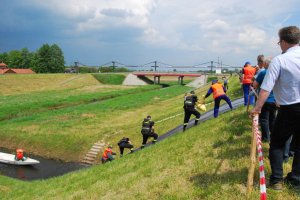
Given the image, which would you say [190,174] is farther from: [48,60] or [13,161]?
[48,60]

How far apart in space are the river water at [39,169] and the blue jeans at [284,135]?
870 inches

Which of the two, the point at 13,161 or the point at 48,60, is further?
the point at 48,60

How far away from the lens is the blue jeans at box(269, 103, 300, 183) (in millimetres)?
6406

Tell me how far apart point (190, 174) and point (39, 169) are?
2178cm

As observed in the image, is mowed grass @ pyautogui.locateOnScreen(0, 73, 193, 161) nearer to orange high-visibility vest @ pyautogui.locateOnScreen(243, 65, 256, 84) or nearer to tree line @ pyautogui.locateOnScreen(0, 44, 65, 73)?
orange high-visibility vest @ pyautogui.locateOnScreen(243, 65, 256, 84)

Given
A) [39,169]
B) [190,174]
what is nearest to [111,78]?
[39,169]

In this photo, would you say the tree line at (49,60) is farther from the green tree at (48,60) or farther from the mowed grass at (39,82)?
the mowed grass at (39,82)

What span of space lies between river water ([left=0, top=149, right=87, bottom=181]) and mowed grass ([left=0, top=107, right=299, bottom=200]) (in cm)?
1361

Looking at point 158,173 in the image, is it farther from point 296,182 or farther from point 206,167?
point 296,182

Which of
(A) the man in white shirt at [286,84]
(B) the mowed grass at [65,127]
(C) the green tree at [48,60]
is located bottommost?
(B) the mowed grass at [65,127]

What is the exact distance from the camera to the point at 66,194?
1170 cm

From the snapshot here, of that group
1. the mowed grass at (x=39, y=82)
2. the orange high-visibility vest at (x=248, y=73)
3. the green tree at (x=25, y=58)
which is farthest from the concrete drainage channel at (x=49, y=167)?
the green tree at (x=25, y=58)

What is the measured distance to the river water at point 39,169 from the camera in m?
26.0

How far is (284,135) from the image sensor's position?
21.5 feet
